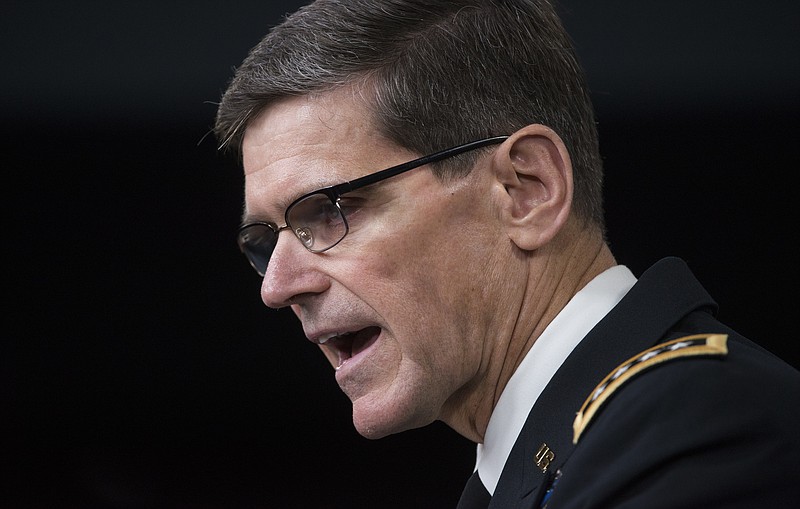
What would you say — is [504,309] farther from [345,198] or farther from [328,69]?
[328,69]

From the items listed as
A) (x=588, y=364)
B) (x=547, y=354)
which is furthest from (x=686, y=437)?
(x=547, y=354)

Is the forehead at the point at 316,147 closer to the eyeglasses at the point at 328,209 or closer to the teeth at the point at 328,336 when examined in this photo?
the eyeglasses at the point at 328,209

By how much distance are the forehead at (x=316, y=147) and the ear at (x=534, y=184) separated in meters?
0.17

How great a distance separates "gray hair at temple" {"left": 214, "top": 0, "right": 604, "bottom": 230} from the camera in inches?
59.1

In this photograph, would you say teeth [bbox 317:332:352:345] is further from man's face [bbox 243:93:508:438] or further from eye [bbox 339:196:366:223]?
eye [bbox 339:196:366:223]

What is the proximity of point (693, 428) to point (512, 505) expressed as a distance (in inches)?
13.3

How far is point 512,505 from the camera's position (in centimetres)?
133

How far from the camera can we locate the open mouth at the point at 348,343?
1582mm

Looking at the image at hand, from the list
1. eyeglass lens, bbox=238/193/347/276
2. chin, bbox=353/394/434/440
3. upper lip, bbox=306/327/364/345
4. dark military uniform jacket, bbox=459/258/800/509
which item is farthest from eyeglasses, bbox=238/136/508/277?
dark military uniform jacket, bbox=459/258/800/509

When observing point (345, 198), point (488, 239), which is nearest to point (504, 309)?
point (488, 239)

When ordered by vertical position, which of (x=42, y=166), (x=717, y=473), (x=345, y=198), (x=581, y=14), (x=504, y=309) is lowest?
(x=717, y=473)

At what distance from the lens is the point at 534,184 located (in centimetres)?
150

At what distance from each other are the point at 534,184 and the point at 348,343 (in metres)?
0.38

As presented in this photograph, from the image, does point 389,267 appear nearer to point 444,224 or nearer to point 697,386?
point 444,224
